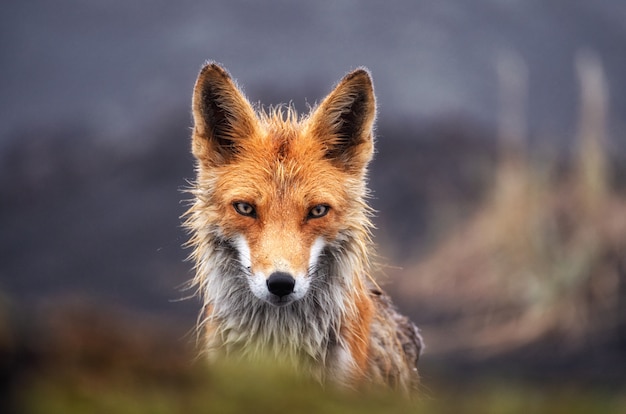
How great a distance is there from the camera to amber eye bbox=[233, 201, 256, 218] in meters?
4.81

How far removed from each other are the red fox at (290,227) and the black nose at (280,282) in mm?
87

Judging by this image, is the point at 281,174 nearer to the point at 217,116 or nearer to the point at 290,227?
the point at 290,227

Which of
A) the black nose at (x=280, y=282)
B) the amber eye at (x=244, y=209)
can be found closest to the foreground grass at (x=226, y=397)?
the black nose at (x=280, y=282)

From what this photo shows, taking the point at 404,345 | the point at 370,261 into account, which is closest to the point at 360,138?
the point at 370,261

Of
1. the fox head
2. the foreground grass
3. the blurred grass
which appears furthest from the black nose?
the foreground grass

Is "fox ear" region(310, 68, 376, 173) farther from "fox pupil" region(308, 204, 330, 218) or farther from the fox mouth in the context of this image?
the fox mouth

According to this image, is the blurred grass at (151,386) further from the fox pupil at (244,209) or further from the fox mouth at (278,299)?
the fox pupil at (244,209)

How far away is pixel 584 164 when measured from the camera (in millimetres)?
18266

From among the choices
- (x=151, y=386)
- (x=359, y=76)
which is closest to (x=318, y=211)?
(x=359, y=76)

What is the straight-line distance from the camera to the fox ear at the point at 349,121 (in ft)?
17.0

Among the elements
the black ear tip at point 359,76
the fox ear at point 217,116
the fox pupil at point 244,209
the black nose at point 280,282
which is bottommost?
the black nose at point 280,282

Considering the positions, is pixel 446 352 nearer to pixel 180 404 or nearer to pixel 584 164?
pixel 584 164

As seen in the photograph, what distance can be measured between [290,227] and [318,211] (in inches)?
10.9

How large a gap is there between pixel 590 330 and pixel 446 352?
3192mm
